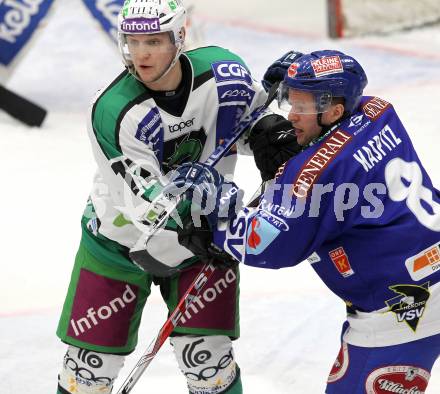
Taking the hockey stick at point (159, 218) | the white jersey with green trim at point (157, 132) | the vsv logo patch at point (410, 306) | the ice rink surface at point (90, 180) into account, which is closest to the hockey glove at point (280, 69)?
the white jersey with green trim at point (157, 132)

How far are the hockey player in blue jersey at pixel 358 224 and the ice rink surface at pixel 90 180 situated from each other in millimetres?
964

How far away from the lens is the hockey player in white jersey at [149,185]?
3127 millimetres

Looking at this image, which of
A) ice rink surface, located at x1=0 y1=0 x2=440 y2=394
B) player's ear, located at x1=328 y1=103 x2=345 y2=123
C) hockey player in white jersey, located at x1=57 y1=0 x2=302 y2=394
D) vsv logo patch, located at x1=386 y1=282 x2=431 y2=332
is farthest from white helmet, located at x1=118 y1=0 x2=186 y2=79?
ice rink surface, located at x1=0 y1=0 x2=440 y2=394

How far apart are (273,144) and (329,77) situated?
499mm

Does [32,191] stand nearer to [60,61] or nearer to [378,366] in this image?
[60,61]

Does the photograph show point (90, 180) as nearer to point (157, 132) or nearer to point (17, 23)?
point (17, 23)

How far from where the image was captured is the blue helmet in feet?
9.33

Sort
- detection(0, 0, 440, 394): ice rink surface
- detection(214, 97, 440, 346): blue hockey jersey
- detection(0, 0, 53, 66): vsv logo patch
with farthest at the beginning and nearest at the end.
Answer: detection(0, 0, 53, 66): vsv logo patch → detection(0, 0, 440, 394): ice rink surface → detection(214, 97, 440, 346): blue hockey jersey

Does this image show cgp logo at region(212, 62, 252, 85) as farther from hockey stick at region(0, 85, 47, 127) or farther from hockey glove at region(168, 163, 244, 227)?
hockey stick at region(0, 85, 47, 127)

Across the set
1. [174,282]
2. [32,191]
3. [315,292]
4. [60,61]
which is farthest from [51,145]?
[174,282]

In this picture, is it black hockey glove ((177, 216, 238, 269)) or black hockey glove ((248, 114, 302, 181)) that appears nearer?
black hockey glove ((177, 216, 238, 269))

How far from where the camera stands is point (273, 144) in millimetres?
3307

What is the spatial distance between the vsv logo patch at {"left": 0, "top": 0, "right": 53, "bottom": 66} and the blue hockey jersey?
3903 millimetres

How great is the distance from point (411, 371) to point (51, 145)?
367 centimetres
